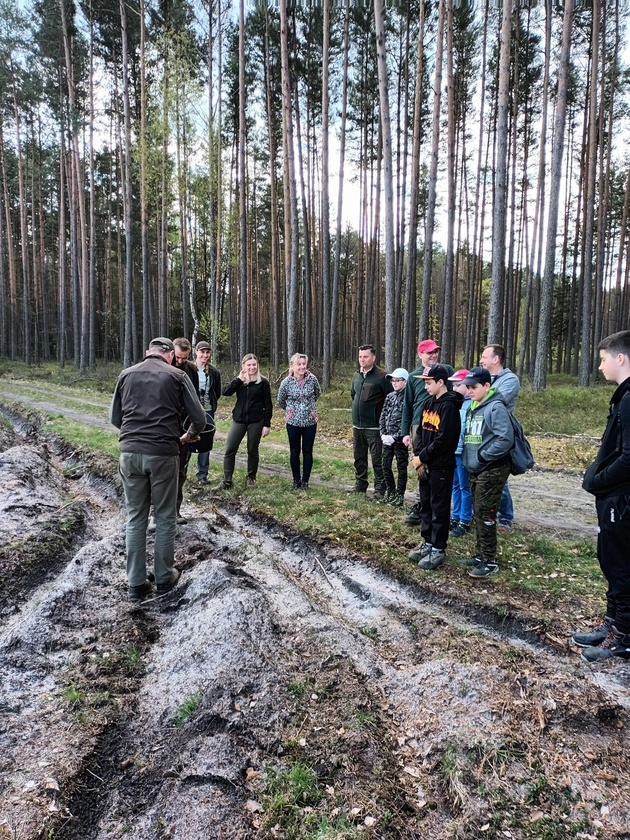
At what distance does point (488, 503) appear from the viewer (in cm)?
512

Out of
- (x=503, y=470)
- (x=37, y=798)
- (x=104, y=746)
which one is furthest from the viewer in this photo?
(x=503, y=470)

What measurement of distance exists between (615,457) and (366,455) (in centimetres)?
467

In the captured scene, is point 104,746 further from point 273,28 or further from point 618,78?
point 618,78

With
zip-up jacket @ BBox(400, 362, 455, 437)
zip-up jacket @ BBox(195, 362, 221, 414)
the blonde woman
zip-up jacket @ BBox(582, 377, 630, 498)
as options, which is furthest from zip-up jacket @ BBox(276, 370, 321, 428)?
zip-up jacket @ BBox(582, 377, 630, 498)

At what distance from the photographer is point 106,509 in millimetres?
7516

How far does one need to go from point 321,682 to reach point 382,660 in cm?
61

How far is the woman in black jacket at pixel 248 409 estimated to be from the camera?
7.94 meters

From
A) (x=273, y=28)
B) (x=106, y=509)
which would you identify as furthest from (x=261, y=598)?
(x=273, y=28)

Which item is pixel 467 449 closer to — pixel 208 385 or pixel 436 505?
pixel 436 505

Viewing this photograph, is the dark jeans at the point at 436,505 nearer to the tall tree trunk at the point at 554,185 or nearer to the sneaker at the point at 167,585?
the sneaker at the point at 167,585

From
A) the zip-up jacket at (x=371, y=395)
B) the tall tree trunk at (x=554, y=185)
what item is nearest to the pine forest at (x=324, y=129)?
the tall tree trunk at (x=554, y=185)

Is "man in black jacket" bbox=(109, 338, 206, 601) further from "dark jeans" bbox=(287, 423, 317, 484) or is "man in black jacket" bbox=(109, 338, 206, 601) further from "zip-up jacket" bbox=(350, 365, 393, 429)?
"zip-up jacket" bbox=(350, 365, 393, 429)

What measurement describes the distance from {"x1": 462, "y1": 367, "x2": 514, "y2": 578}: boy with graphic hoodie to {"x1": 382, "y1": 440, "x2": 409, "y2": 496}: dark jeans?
2.09 metres

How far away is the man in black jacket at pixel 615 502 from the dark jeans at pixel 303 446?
4.73 metres
